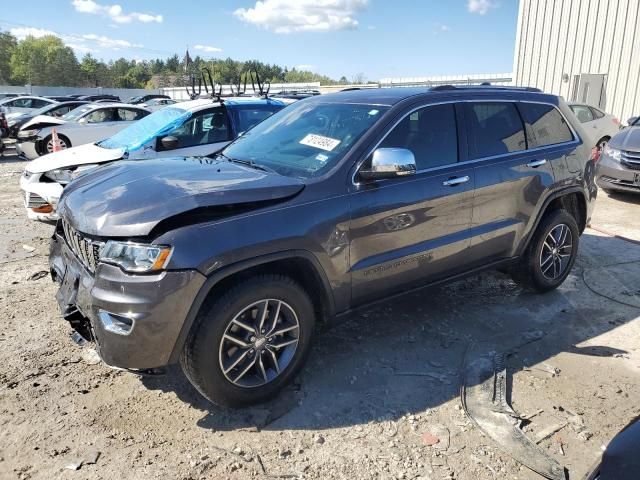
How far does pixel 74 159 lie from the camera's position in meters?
6.49

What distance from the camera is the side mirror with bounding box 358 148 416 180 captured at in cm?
318

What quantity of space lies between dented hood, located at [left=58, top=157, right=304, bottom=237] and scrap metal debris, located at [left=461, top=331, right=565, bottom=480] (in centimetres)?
175

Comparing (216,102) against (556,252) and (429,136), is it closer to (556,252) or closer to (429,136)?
(429,136)

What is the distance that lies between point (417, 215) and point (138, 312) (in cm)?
196

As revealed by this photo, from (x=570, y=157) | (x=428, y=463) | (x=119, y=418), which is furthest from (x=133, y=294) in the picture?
(x=570, y=157)

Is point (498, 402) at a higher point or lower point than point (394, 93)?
lower

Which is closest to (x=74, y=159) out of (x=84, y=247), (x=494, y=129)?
(x=84, y=247)

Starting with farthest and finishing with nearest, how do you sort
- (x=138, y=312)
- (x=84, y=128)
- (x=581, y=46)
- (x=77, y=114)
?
(x=581, y=46), (x=77, y=114), (x=84, y=128), (x=138, y=312)

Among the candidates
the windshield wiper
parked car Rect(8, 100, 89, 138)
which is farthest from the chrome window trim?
parked car Rect(8, 100, 89, 138)

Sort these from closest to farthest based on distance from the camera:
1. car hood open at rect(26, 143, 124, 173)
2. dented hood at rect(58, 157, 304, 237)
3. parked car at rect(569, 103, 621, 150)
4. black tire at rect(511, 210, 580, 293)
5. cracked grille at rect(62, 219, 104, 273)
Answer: dented hood at rect(58, 157, 304, 237)
cracked grille at rect(62, 219, 104, 273)
black tire at rect(511, 210, 580, 293)
car hood open at rect(26, 143, 124, 173)
parked car at rect(569, 103, 621, 150)

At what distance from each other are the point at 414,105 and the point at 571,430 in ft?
7.69

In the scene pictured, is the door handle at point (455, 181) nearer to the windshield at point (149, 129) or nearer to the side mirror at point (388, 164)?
the side mirror at point (388, 164)

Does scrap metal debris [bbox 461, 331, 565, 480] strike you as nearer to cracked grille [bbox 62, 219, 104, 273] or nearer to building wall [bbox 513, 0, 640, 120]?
cracked grille [bbox 62, 219, 104, 273]

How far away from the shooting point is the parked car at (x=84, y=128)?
1261 centimetres
